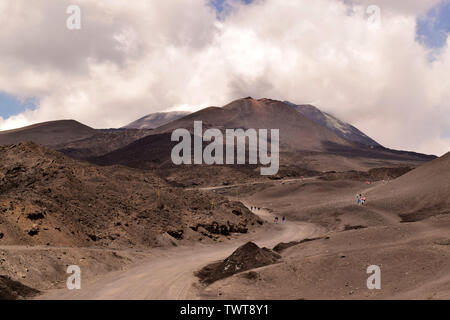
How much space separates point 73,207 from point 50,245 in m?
8.41

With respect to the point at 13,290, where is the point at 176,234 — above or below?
above

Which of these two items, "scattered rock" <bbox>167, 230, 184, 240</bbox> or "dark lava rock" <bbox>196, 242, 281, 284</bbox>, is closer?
"dark lava rock" <bbox>196, 242, 281, 284</bbox>

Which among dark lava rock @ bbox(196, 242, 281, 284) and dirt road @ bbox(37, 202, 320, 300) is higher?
→ dark lava rock @ bbox(196, 242, 281, 284)

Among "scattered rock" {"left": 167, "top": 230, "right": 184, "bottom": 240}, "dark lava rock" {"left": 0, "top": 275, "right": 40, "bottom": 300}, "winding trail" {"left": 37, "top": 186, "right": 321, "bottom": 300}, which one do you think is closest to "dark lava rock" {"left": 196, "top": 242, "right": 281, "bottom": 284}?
"winding trail" {"left": 37, "top": 186, "right": 321, "bottom": 300}

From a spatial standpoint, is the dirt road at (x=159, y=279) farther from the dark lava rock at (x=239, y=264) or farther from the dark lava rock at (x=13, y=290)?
the dark lava rock at (x=239, y=264)

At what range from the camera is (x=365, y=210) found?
62.4 m

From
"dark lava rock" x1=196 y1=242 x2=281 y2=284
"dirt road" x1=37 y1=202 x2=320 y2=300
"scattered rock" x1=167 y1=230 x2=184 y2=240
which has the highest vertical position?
"scattered rock" x1=167 y1=230 x2=184 y2=240

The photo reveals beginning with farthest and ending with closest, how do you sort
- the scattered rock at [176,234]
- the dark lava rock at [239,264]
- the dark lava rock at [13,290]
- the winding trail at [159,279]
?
the scattered rock at [176,234]
the dark lava rock at [239,264]
the winding trail at [159,279]
the dark lava rock at [13,290]

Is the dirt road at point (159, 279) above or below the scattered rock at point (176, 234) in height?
below

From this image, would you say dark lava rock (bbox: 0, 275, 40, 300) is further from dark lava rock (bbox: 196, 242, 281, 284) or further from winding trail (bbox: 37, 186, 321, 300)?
dark lava rock (bbox: 196, 242, 281, 284)

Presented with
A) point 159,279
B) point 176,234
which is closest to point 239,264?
point 159,279

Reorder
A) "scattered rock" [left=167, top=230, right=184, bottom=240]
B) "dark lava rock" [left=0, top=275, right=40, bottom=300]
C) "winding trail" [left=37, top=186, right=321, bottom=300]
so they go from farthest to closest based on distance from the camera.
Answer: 1. "scattered rock" [left=167, top=230, right=184, bottom=240]
2. "winding trail" [left=37, top=186, right=321, bottom=300]
3. "dark lava rock" [left=0, top=275, right=40, bottom=300]

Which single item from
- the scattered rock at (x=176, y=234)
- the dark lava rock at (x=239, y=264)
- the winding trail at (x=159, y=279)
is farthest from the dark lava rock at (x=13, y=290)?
the scattered rock at (x=176, y=234)

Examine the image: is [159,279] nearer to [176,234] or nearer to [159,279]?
[159,279]
